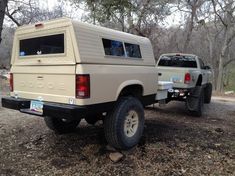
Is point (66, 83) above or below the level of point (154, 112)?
above

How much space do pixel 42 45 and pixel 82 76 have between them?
1.15m

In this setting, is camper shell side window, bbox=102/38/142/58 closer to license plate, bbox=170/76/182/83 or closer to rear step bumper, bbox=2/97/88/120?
rear step bumper, bbox=2/97/88/120

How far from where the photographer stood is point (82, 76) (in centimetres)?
367

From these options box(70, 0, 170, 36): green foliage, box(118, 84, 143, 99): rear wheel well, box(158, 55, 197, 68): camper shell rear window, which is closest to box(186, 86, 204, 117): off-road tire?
box(158, 55, 197, 68): camper shell rear window

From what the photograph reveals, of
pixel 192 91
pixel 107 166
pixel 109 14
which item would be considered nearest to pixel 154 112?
pixel 192 91

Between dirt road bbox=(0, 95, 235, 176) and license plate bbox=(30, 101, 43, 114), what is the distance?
2.72ft

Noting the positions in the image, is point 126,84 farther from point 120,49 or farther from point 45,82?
point 45,82

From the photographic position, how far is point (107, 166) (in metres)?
3.95

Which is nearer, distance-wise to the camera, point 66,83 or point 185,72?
point 66,83

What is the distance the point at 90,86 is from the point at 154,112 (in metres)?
4.85

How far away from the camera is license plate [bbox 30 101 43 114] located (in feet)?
13.4

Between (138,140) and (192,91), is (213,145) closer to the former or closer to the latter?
(138,140)

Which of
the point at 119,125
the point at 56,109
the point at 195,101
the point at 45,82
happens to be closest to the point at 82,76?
the point at 56,109

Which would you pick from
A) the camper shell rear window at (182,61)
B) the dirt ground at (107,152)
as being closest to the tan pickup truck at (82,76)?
the dirt ground at (107,152)
